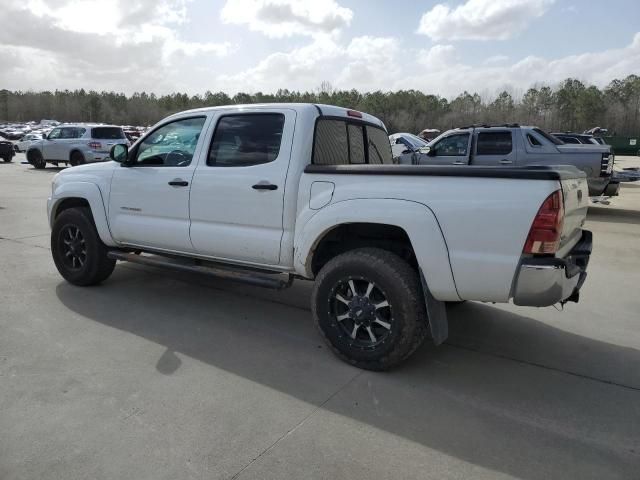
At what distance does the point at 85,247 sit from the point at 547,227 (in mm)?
4552

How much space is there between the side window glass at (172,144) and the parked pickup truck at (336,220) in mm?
14

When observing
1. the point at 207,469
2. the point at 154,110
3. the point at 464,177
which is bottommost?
the point at 207,469

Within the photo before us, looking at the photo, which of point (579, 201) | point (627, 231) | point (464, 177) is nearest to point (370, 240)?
point (464, 177)

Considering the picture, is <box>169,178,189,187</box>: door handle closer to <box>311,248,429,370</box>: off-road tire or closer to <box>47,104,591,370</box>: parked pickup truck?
<box>47,104,591,370</box>: parked pickup truck

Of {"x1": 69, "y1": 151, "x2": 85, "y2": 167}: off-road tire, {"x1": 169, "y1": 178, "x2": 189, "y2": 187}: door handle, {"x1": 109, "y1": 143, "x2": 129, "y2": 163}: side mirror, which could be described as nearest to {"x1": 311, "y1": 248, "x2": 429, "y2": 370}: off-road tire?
{"x1": 169, "y1": 178, "x2": 189, "y2": 187}: door handle

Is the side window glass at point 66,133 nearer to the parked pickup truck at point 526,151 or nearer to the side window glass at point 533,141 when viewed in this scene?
the parked pickup truck at point 526,151

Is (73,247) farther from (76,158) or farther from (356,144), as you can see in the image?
(76,158)

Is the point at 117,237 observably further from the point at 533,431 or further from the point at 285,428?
→ the point at 533,431

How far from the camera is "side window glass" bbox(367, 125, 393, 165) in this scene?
495 centimetres

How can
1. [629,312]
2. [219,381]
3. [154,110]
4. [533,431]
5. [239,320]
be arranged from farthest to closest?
[154,110] < [629,312] < [239,320] < [219,381] < [533,431]

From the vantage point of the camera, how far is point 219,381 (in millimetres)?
3449

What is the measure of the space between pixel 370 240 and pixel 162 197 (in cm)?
207

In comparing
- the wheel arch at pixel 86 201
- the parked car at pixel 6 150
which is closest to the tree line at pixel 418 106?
the parked car at pixel 6 150

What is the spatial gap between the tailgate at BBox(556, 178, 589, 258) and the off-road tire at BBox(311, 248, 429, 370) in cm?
103
